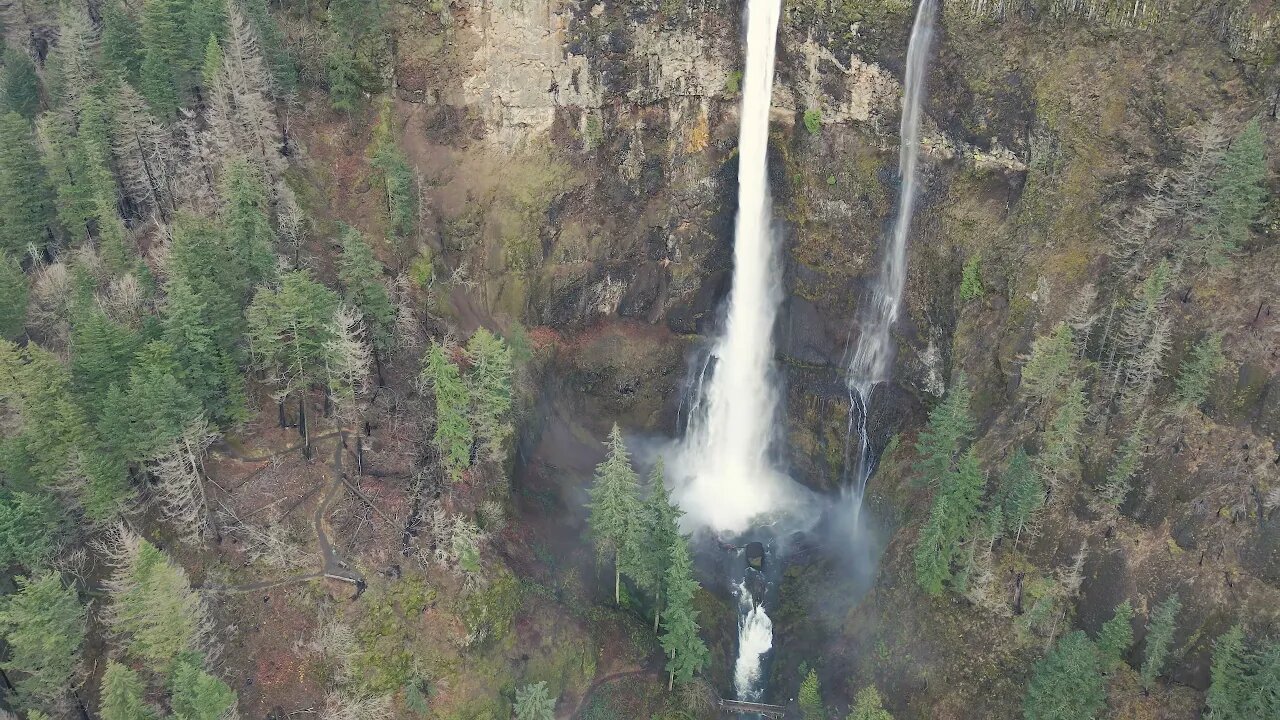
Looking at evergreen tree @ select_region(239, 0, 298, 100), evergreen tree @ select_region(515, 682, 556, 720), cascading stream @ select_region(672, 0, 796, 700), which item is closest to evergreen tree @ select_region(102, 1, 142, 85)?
evergreen tree @ select_region(239, 0, 298, 100)

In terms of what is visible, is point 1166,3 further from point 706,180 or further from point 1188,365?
point 706,180

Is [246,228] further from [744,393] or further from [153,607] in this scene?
[744,393]

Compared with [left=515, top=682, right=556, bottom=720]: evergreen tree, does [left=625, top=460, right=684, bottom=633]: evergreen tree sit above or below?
above

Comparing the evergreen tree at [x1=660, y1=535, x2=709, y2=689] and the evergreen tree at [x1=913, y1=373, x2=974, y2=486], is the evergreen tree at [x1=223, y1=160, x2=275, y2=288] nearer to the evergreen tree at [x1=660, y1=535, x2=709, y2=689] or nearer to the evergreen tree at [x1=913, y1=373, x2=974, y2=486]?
the evergreen tree at [x1=660, y1=535, x2=709, y2=689]

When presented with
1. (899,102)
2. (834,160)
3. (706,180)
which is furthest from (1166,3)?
(706,180)

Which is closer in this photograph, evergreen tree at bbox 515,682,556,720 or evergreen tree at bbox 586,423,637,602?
evergreen tree at bbox 515,682,556,720

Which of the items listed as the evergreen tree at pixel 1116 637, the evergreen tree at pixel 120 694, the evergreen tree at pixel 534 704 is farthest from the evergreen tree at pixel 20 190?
the evergreen tree at pixel 1116 637

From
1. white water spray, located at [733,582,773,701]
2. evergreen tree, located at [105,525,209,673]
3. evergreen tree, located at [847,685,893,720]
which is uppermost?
evergreen tree, located at [105,525,209,673]
